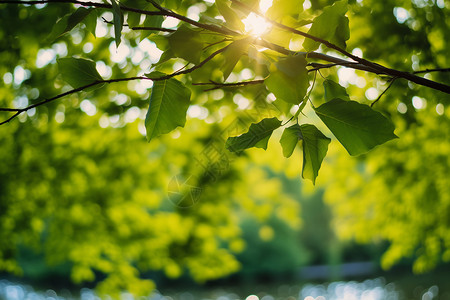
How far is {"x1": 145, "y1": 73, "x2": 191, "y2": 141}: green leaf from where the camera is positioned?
0.58 m

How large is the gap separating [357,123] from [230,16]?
0.23m

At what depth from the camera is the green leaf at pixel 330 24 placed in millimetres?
542

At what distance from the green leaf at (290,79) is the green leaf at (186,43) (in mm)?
123

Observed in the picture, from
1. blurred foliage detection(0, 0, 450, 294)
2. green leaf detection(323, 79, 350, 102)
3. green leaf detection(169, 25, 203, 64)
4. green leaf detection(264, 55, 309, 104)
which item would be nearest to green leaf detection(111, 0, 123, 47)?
green leaf detection(169, 25, 203, 64)

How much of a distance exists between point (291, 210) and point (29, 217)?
11.6 feet

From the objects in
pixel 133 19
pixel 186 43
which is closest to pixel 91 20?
pixel 133 19

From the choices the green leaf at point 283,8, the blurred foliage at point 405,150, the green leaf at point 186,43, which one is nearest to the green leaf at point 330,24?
the green leaf at point 283,8

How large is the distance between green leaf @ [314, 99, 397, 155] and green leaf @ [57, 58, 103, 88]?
13.0 inches

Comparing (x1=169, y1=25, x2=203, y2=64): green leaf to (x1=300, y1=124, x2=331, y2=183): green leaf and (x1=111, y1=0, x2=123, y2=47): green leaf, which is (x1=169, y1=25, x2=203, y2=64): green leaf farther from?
(x1=300, y1=124, x2=331, y2=183): green leaf

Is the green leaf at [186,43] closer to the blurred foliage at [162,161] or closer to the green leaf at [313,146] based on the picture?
the green leaf at [313,146]

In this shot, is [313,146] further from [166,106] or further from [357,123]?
[166,106]

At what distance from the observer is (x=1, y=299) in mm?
8609

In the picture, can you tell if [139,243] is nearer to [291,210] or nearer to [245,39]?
[291,210]

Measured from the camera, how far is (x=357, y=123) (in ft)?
1.69
